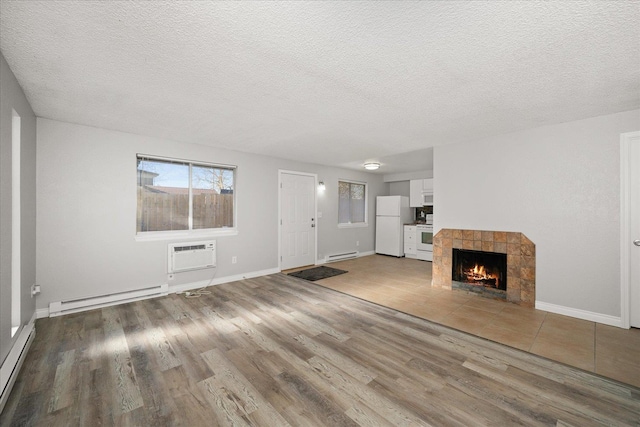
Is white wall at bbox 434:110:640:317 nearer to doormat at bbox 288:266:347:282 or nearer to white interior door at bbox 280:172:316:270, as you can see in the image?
doormat at bbox 288:266:347:282

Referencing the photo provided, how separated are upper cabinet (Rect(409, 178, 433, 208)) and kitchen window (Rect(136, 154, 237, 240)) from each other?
15.6 ft

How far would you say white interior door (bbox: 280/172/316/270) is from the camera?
5.60 m

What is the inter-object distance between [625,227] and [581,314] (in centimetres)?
112

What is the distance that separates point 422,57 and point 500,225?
118 inches

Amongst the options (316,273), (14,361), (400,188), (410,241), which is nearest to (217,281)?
(316,273)

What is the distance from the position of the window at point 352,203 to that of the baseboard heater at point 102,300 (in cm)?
437

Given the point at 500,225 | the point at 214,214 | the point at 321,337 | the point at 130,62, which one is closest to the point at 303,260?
the point at 214,214

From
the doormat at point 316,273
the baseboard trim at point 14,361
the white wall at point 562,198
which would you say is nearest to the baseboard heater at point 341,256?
the doormat at point 316,273

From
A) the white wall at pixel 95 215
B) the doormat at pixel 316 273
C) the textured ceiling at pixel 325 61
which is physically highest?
the textured ceiling at pixel 325 61

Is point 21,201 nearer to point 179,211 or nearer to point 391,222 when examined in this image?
point 179,211

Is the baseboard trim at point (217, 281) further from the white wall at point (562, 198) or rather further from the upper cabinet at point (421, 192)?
the upper cabinet at point (421, 192)

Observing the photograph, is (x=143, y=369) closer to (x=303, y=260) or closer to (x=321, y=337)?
(x=321, y=337)

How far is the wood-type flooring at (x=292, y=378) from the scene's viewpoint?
1667mm

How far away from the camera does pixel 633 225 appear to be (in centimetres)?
292
